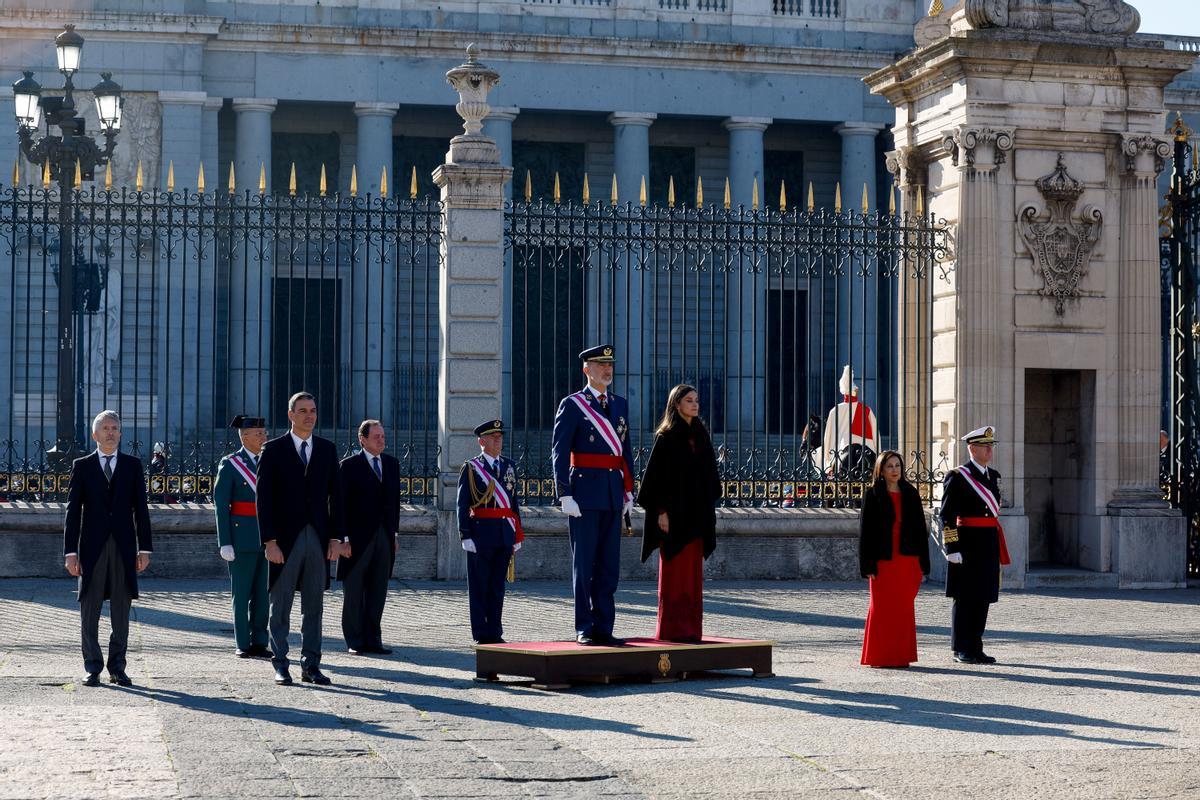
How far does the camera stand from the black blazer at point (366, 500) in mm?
12242

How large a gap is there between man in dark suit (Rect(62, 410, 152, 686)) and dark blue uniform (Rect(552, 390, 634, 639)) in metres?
2.52

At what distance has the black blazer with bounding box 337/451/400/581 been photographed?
1224 centimetres

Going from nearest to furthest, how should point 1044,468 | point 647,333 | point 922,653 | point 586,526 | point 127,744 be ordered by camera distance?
point 127,744 → point 586,526 → point 922,653 → point 1044,468 → point 647,333

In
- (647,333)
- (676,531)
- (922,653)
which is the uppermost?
(647,333)

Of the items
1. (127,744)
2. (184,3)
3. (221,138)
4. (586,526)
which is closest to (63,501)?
(586,526)

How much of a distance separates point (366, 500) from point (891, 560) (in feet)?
11.6

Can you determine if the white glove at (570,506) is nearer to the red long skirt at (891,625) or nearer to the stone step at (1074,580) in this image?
the red long skirt at (891,625)

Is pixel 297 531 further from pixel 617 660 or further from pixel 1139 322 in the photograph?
pixel 1139 322

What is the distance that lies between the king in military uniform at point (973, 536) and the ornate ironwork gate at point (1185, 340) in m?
5.84

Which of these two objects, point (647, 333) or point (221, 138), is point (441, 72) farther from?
point (647, 333)

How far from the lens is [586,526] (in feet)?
36.0

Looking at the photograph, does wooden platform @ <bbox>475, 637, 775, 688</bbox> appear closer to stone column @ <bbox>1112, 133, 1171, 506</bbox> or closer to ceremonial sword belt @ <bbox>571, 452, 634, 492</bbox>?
ceremonial sword belt @ <bbox>571, 452, 634, 492</bbox>

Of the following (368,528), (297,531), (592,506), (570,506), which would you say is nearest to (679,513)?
(592,506)

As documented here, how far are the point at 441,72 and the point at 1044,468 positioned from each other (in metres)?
20.9
